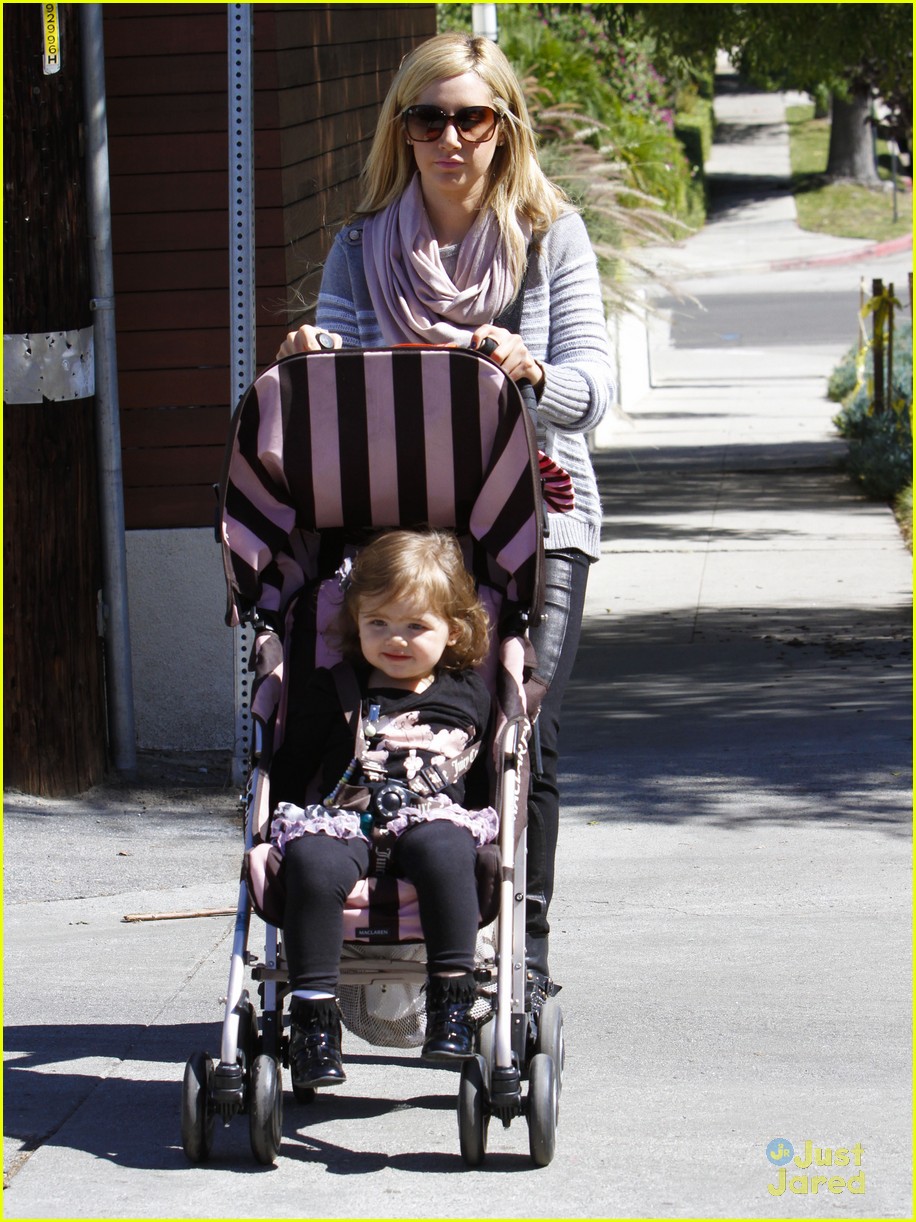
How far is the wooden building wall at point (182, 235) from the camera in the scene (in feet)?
23.9

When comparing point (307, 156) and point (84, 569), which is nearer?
point (84, 569)

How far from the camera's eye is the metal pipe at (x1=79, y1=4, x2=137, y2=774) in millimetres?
6789

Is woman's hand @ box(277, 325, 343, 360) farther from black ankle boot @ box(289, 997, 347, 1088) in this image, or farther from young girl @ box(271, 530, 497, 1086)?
black ankle boot @ box(289, 997, 347, 1088)

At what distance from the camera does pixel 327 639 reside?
13.0 feet

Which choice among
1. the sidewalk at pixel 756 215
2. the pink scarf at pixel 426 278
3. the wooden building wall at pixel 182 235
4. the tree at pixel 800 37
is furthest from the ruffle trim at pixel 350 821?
Answer: the sidewalk at pixel 756 215

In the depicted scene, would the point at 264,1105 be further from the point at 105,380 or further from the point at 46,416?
the point at 105,380

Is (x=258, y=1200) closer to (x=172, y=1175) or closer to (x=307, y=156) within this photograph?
(x=172, y=1175)

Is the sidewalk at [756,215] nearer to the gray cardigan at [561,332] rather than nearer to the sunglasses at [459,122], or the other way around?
the gray cardigan at [561,332]

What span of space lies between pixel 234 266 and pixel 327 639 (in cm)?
294

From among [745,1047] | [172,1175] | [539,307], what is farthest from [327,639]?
[745,1047]

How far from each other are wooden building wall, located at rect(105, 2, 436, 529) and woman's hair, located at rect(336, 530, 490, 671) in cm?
346

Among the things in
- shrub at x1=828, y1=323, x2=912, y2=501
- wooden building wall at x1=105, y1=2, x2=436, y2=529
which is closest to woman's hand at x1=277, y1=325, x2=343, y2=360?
wooden building wall at x1=105, y1=2, x2=436, y2=529

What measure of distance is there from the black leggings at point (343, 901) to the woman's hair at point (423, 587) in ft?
1.56

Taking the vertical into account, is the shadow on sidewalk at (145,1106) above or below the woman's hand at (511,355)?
below
